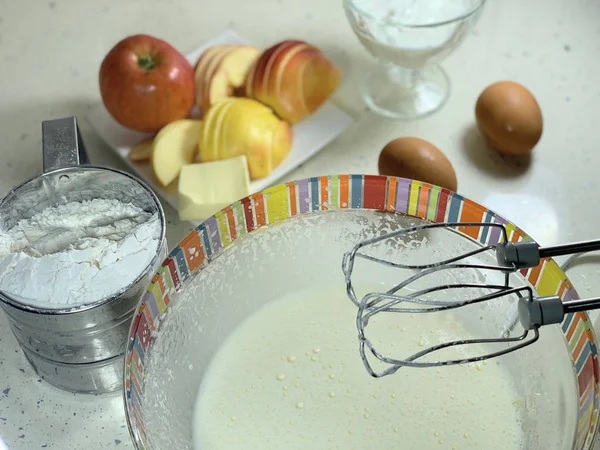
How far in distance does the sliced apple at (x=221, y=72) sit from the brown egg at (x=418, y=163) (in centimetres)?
24

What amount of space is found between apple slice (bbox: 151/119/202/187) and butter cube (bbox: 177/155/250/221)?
30mm

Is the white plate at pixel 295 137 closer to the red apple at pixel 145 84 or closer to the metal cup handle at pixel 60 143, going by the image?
the red apple at pixel 145 84

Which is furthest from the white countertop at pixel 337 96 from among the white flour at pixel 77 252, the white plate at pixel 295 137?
the white flour at pixel 77 252

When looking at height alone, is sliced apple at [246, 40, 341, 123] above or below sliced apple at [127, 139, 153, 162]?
above

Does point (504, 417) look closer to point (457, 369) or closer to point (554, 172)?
point (457, 369)

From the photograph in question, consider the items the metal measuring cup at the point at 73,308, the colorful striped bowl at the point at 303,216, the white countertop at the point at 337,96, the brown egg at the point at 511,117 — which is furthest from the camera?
the brown egg at the point at 511,117

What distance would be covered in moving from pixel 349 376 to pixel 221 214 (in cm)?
18

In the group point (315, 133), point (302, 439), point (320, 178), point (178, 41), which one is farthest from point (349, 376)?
point (178, 41)

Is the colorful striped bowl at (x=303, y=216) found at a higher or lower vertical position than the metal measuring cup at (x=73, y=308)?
higher

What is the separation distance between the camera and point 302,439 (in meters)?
0.64

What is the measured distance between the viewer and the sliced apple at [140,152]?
37.5 inches

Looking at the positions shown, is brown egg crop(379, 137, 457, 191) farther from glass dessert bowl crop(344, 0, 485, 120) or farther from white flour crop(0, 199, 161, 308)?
white flour crop(0, 199, 161, 308)

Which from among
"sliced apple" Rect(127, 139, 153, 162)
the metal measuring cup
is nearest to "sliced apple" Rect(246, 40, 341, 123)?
"sliced apple" Rect(127, 139, 153, 162)

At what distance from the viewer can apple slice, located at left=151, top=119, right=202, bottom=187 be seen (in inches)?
36.1
